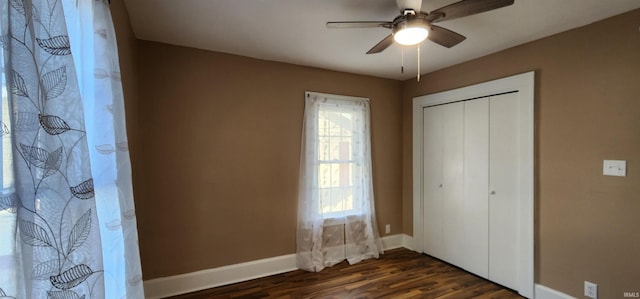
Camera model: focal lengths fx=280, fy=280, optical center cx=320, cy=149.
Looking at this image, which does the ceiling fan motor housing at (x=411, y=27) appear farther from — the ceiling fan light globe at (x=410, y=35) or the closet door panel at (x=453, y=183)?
the closet door panel at (x=453, y=183)

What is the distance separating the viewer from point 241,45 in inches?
107

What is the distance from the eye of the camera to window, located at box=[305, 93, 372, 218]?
335 centimetres

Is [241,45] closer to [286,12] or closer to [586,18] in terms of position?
[286,12]

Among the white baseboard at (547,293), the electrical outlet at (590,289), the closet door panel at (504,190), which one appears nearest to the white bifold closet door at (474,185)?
the closet door panel at (504,190)

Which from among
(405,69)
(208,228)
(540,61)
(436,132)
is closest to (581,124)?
(540,61)

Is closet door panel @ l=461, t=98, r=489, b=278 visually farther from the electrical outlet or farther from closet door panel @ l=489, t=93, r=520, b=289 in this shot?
the electrical outlet

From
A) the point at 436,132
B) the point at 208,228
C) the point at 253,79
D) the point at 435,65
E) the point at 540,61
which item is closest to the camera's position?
the point at 540,61

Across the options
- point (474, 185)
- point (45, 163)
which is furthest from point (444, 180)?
point (45, 163)

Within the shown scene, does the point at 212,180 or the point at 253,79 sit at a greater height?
the point at 253,79

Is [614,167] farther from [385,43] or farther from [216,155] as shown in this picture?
[216,155]

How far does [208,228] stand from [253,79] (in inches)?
63.9

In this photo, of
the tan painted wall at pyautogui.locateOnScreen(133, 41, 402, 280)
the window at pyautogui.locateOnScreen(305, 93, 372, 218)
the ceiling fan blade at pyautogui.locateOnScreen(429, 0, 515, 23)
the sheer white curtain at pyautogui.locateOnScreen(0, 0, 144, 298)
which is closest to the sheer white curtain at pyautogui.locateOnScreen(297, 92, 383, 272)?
the window at pyautogui.locateOnScreen(305, 93, 372, 218)

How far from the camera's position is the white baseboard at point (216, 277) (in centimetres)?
261

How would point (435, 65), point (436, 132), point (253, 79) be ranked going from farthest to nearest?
point (436, 132), point (435, 65), point (253, 79)
